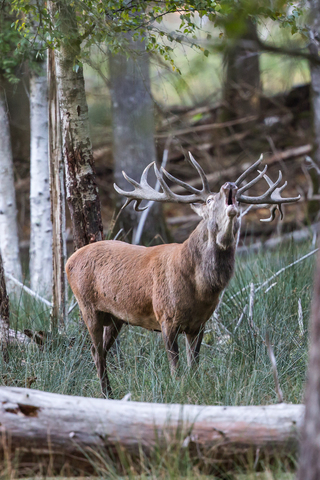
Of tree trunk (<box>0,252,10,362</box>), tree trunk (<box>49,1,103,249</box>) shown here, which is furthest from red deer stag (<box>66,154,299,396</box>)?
tree trunk (<box>0,252,10,362</box>)

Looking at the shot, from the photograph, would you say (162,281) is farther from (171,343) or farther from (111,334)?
(111,334)

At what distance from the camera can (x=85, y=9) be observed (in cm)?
453

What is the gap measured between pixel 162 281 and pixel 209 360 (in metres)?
0.89

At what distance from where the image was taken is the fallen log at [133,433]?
2.72m

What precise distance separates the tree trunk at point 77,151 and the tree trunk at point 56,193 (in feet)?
1.17

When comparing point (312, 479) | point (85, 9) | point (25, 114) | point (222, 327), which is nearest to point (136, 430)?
point (312, 479)

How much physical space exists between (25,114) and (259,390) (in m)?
9.27

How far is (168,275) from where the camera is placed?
4.61 meters

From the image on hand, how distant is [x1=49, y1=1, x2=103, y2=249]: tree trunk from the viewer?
5395 mm

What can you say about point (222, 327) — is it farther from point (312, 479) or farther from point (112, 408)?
point (312, 479)

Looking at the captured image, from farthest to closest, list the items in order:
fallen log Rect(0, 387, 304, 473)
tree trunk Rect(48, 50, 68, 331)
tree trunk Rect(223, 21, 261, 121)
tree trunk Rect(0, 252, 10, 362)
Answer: tree trunk Rect(223, 21, 261, 121)
tree trunk Rect(48, 50, 68, 331)
tree trunk Rect(0, 252, 10, 362)
fallen log Rect(0, 387, 304, 473)

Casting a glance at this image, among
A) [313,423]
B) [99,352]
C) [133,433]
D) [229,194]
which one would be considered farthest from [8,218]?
[313,423]

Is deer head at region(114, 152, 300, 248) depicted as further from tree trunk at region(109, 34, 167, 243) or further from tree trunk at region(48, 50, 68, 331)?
tree trunk at region(109, 34, 167, 243)

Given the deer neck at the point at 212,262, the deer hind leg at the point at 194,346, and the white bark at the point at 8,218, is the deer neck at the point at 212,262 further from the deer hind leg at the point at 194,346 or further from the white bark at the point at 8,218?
the white bark at the point at 8,218
